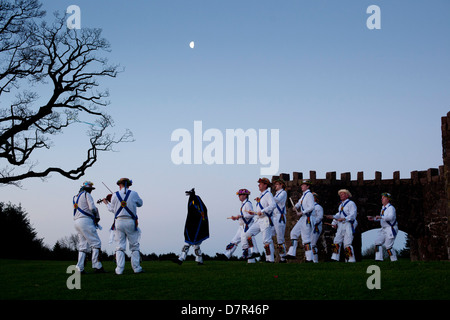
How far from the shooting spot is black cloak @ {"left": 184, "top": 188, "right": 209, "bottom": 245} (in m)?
16.4

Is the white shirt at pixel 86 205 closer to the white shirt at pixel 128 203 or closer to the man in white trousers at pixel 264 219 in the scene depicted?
the white shirt at pixel 128 203

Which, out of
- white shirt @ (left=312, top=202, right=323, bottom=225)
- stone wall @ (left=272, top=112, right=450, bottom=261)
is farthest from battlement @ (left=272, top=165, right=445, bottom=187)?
white shirt @ (left=312, top=202, right=323, bottom=225)

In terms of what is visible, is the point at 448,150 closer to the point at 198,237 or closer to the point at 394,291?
the point at 198,237

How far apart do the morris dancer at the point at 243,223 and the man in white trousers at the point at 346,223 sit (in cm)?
273

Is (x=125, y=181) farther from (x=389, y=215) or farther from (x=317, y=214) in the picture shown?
(x=389, y=215)

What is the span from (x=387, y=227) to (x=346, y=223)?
1.86 metres

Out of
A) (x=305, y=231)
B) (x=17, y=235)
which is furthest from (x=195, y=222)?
(x=17, y=235)

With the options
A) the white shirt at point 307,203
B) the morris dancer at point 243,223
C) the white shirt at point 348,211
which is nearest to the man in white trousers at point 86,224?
the morris dancer at point 243,223

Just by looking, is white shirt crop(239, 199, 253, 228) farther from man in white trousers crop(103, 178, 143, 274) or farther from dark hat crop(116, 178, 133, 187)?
dark hat crop(116, 178, 133, 187)

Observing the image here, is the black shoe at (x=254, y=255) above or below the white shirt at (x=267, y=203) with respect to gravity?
below

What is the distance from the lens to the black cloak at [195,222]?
16.4 m

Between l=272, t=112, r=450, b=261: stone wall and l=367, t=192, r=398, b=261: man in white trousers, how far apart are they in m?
12.6
